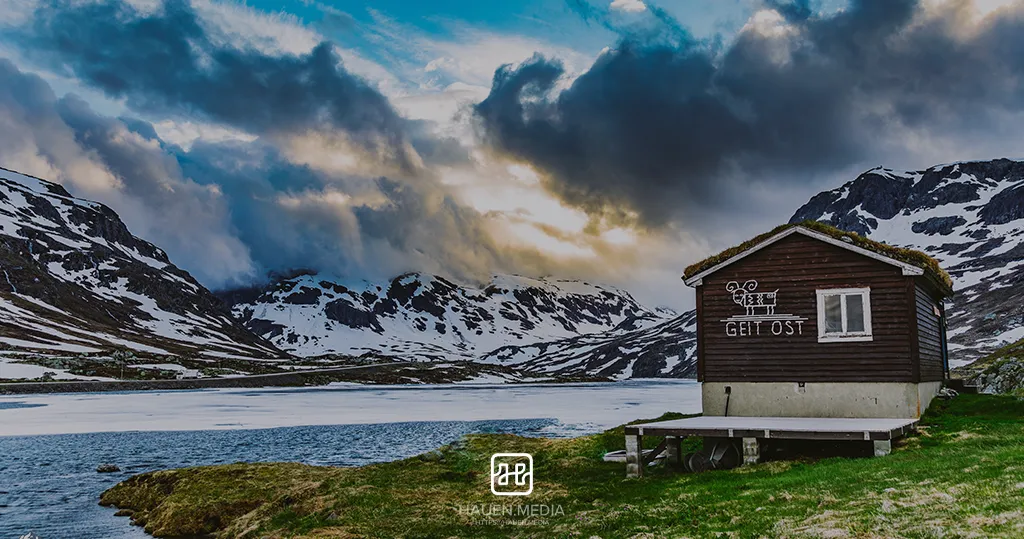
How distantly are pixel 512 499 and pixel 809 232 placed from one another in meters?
17.1

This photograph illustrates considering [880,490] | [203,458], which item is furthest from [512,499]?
[203,458]

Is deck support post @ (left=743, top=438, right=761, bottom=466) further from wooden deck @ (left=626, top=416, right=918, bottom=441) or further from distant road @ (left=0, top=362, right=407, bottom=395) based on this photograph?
distant road @ (left=0, top=362, right=407, bottom=395)

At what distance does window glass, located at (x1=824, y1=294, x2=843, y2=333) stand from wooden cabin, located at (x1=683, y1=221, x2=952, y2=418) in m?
0.04

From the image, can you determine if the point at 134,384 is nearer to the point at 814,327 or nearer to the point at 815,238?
the point at 814,327

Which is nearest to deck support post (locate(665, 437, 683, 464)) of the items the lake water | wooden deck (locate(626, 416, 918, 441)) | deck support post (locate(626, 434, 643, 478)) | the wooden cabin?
wooden deck (locate(626, 416, 918, 441))

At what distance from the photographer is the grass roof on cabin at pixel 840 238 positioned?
100.0 feet

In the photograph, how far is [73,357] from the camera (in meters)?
176

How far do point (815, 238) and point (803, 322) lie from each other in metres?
3.60

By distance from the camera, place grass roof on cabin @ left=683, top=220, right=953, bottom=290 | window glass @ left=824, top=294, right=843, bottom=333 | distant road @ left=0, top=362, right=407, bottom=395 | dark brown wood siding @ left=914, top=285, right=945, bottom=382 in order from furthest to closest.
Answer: distant road @ left=0, top=362, right=407, bottom=395 < dark brown wood siding @ left=914, top=285, right=945, bottom=382 < window glass @ left=824, top=294, right=843, bottom=333 < grass roof on cabin @ left=683, top=220, right=953, bottom=290

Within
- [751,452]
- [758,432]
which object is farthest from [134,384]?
[758,432]

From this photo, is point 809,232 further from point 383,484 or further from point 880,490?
point 383,484

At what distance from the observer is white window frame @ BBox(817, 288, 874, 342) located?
3025cm

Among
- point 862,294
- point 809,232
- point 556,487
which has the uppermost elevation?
point 809,232

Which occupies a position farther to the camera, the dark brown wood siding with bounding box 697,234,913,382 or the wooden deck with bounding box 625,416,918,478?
the dark brown wood siding with bounding box 697,234,913,382
